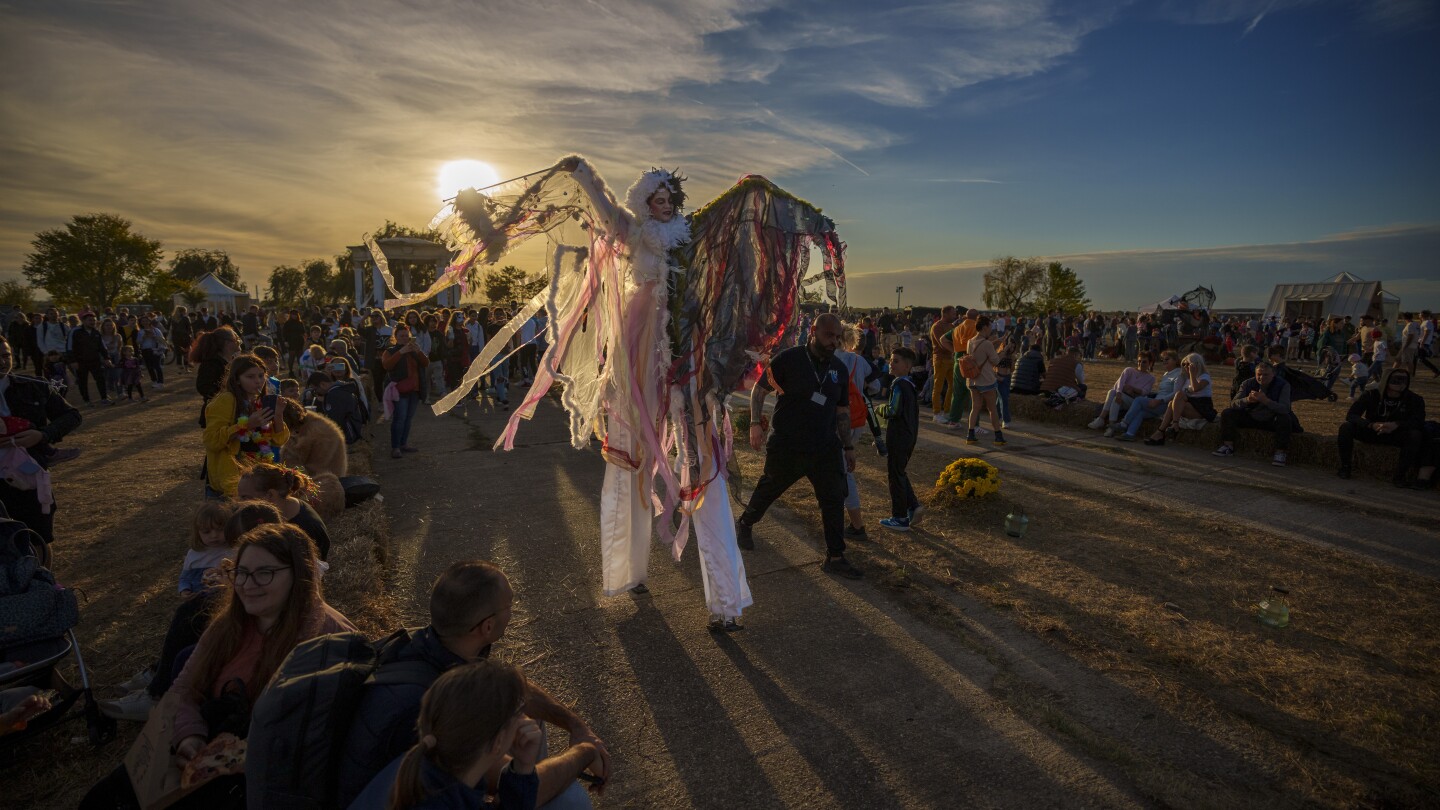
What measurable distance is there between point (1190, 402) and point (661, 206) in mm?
9192

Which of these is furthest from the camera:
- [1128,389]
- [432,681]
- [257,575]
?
[1128,389]

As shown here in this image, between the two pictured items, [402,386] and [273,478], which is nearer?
[273,478]

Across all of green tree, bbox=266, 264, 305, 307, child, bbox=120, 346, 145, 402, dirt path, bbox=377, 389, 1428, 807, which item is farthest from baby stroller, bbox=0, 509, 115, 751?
green tree, bbox=266, 264, 305, 307

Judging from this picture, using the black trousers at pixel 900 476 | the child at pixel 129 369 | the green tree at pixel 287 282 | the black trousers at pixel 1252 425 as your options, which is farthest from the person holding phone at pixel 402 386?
the green tree at pixel 287 282

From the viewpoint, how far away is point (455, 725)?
156 centimetres

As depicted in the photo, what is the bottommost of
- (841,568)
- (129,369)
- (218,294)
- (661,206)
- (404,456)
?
(841,568)

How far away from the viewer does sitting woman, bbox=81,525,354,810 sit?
2176 millimetres

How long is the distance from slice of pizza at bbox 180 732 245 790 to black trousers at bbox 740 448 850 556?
331 cm

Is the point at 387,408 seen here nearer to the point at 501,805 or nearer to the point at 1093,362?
the point at 501,805

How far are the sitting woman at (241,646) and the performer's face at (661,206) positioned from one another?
236cm

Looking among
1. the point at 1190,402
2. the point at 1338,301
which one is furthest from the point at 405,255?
the point at 1338,301

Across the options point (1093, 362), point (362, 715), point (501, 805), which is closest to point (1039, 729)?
point (501, 805)

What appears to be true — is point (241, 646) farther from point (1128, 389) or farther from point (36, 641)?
point (1128, 389)

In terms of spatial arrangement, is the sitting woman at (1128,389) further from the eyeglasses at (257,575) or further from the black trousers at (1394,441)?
the eyeglasses at (257,575)
